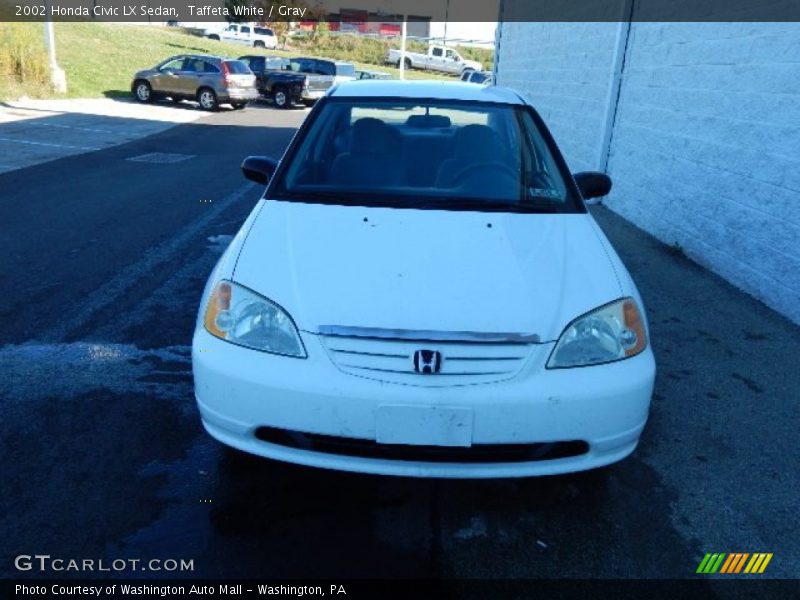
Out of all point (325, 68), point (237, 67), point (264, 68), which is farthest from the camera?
point (325, 68)

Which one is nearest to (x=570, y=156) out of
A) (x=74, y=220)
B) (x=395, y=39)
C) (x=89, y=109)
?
(x=74, y=220)

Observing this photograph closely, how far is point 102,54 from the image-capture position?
97.1 feet

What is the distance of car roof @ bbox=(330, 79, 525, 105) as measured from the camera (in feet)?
12.9

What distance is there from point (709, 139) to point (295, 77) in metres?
20.9

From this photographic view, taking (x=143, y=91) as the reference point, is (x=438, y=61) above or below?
above

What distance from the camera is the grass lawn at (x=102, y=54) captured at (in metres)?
21.8

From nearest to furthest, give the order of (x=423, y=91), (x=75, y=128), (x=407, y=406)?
1. (x=407, y=406)
2. (x=423, y=91)
3. (x=75, y=128)

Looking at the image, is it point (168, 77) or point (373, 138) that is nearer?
point (373, 138)

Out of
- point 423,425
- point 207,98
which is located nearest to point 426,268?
point 423,425

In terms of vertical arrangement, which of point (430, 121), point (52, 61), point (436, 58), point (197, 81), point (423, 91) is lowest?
point (197, 81)

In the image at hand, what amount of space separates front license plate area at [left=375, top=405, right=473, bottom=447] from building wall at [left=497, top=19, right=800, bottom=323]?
3.86 m

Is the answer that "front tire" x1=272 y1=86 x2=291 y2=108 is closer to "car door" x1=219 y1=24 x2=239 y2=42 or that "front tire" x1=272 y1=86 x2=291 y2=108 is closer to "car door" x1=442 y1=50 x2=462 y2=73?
"car door" x1=442 y1=50 x2=462 y2=73

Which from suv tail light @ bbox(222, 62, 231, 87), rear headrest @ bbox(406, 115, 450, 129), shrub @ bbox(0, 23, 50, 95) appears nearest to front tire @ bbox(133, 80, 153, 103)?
suv tail light @ bbox(222, 62, 231, 87)

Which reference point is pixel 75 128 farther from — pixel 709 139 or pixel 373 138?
pixel 373 138
